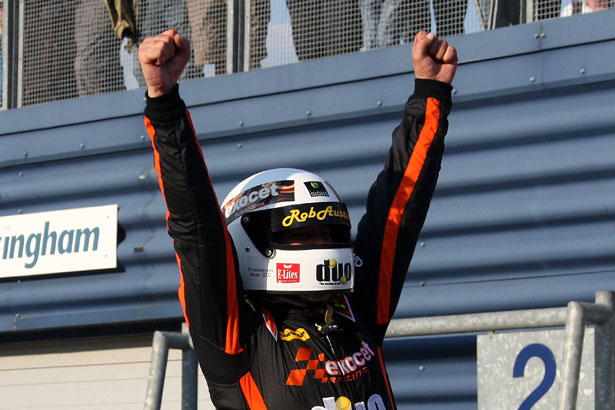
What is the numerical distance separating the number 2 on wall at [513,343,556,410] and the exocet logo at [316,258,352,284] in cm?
128

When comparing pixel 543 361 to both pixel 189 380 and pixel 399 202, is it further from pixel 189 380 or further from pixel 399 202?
pixel 189 380

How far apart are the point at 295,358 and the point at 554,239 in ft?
5.97

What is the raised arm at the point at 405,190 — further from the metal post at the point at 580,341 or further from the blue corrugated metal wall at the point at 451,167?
the blue corrugated metal wall at the point at 451,167

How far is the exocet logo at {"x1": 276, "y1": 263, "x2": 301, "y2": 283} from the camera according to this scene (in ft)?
8.05

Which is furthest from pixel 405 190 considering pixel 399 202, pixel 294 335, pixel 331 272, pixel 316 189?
pixel 294 335

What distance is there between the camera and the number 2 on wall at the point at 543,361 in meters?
3.49

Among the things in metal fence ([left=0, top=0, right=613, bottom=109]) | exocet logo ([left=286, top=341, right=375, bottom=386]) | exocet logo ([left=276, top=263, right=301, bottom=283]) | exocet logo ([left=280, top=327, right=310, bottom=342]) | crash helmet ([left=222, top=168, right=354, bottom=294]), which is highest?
metal fence ([left=0, top=0, right=613, bottom=109])

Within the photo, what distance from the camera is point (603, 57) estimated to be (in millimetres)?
3881

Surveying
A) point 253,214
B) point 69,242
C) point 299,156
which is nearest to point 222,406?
point 253,214

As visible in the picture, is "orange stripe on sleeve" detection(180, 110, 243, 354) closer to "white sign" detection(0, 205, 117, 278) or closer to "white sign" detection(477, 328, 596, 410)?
"white sign" detection(477, 328, 596, 410)

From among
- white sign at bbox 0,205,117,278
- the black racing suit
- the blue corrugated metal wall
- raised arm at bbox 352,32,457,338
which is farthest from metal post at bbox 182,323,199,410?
the black racing suit

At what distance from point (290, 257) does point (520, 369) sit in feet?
4.56

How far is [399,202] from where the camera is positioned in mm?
2738

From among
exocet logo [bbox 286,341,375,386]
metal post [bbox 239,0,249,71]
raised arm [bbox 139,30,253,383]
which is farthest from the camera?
metal post [bbox 239,0,249,71]
